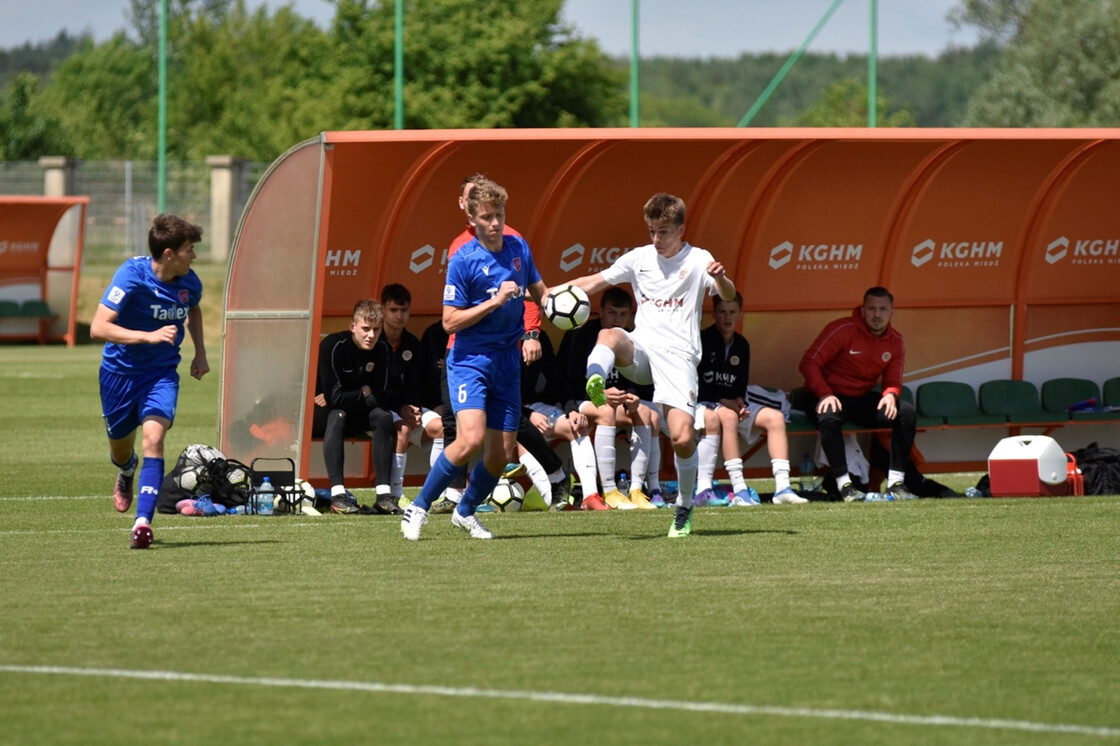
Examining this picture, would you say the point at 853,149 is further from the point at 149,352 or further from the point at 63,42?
the point at 63,42

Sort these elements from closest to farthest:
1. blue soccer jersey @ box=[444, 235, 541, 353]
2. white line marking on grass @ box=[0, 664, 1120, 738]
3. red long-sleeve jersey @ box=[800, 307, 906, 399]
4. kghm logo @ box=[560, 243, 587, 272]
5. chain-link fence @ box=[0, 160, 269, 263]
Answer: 1. white line marking on grass @ box=[0, 664, 1120, 738]
2. blue soccer jersey @ box=[444, 235, 541, 353]
3. red long-sleeve jersey @ box=[800, 307, 906, 399]
4. kghm logo @ box=[560, 243, 587, 272]
5. chain-link fence @ box=[0, 160, 269, 263]

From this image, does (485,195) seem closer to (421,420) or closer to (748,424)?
(421,420)

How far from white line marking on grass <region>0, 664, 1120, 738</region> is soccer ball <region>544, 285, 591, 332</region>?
3.86m

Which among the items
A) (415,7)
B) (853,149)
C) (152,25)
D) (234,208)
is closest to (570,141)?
(853,149)

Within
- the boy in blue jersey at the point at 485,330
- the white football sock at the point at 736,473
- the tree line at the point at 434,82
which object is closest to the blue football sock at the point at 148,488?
the boy in blue jersey at the point at 485,330

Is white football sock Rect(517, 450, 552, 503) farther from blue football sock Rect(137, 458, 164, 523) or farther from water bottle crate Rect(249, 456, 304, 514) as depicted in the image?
blue football sock Rect(137, 458, 164, 523)

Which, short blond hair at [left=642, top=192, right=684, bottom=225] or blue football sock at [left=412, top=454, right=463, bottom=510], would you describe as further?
short blond hair at [left=642, top=192, right=684, bottom=225]

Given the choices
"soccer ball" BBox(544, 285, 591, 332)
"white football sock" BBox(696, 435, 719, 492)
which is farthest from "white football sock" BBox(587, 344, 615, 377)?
"white football sock" BBox(696, 435, 719, 492)

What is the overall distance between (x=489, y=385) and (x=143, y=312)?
193 cm

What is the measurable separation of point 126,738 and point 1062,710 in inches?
112

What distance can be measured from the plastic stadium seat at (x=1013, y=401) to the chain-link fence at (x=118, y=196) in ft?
112

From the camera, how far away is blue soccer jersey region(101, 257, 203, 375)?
29.7ft

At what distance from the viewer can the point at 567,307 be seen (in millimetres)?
9156

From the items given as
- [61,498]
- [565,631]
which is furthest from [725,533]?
[61,498]
